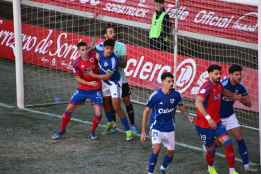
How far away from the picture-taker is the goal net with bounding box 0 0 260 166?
1485 cm

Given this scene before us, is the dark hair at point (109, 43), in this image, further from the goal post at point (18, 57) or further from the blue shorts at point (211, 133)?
the goal post at point (18, 57)

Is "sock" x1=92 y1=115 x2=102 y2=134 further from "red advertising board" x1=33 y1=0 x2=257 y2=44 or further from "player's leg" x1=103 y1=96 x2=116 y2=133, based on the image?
"red advertising board" x1=33 y1=0 x2=257 y2=44

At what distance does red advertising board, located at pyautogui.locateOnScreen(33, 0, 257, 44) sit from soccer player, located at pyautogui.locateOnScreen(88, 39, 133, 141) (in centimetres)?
260

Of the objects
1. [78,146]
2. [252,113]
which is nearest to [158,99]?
[78,146]

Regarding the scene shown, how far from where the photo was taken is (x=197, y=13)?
16281mm

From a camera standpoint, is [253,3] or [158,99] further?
[253,3]

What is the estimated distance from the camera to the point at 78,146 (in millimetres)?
13016

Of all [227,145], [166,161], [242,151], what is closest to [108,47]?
[166,161]

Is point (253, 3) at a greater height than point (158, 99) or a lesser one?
greater

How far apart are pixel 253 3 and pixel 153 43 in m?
4.58

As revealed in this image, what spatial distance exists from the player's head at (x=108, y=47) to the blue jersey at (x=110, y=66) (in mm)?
84

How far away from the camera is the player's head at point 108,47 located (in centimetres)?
1312

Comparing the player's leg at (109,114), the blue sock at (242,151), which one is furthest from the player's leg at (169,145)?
the player's leg at (109,114)

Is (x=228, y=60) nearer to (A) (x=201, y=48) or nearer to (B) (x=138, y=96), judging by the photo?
(A) (x=201, y=48)
